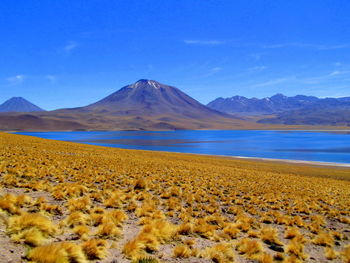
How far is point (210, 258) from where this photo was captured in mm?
5430

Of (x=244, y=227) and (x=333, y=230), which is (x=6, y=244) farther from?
(x=333, y=230)

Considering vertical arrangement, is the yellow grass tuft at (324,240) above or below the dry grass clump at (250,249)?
below

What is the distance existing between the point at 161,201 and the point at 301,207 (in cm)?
641

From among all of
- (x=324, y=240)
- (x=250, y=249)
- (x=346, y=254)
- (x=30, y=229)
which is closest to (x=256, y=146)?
(x=324, y=240)

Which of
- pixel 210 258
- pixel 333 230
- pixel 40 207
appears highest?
pixel 40 207

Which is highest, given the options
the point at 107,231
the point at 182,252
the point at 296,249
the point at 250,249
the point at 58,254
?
the point at 58,254

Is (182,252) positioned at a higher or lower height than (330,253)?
higher

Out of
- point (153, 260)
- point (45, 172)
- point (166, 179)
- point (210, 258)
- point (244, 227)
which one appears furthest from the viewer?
point (166, 179)

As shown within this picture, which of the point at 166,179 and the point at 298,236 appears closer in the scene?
the point at 298,236

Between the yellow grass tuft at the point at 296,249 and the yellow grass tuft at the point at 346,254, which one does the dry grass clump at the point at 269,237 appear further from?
the yellow grass tuft at the point at 346,254

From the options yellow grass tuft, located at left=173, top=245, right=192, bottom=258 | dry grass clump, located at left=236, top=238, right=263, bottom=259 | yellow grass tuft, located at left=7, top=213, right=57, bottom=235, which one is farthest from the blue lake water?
yellow grass tuft, located at left=7, top=213, right=57, bottom=235

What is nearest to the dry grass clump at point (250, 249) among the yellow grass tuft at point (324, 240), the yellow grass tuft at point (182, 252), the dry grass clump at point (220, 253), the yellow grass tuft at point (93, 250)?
the dry grass clump at point (220, 253)

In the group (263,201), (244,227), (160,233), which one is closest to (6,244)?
(160,233)

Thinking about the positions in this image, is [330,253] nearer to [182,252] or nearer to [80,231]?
[182,252]
